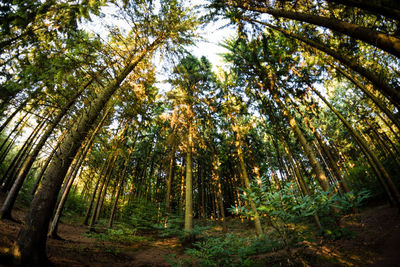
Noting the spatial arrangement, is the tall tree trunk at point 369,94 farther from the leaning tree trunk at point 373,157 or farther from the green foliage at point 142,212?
the green foliage at point 142,212

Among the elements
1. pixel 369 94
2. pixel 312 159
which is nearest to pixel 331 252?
pixel 312 159

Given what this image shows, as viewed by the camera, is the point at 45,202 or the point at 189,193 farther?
the point at 189,193

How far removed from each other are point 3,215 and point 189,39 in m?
12.1

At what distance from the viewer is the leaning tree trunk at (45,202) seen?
11.0 ft

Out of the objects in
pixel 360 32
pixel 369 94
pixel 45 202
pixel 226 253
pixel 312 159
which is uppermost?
pixel 369 94

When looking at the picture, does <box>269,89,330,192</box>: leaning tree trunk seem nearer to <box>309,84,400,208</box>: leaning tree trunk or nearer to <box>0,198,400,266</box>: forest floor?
<box>0,198,400,266</box>: forest floor

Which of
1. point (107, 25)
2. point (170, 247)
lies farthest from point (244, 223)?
point (107, 25)

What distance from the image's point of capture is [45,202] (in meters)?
3.69

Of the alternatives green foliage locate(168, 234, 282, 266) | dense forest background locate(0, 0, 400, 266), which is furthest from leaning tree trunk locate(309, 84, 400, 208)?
green foliage locate(168, 234, 282, 266)

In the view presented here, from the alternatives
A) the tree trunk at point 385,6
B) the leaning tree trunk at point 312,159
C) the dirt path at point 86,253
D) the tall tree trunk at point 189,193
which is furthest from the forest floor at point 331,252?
the tree trunk at point 385,6

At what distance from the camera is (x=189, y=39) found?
710 centimetres

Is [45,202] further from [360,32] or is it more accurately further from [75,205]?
[75,205]

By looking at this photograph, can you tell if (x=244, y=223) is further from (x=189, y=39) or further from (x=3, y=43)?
(x=3, y=43)

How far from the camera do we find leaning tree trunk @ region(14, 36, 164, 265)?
3338 mm
